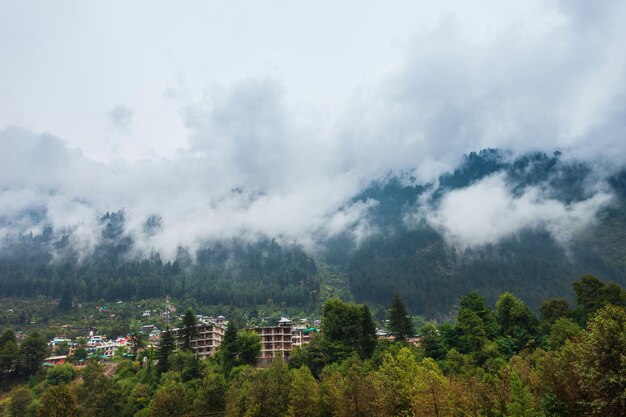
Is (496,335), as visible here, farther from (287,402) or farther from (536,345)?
(287,402)

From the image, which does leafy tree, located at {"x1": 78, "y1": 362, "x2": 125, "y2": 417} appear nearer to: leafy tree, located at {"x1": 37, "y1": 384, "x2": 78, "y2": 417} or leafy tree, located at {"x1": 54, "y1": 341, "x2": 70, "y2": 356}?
leafy tree, located at {"x1": 37, "y1": 384, "x2": 78, "y2": 417}

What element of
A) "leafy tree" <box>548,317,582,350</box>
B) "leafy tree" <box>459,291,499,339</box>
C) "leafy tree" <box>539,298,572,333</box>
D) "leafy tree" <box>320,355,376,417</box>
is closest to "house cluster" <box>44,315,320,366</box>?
"leafy tree" <box>459,291,499,339</box>

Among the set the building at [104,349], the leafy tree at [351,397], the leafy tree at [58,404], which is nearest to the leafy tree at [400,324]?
the leafy tree at [351,397]

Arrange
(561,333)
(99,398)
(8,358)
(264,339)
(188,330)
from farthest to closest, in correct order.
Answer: (264,339)
(188,330)
(8,358)
(99,398)
(561,333)

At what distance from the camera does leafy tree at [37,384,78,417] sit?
63719 mm

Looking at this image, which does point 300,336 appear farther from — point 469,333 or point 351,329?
point 469,333

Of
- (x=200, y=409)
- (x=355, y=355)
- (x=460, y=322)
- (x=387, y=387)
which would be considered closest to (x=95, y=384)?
(x=200, y=409)

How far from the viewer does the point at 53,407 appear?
6400cm

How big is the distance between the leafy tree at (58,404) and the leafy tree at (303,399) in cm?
3685

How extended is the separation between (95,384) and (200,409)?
79.2ft

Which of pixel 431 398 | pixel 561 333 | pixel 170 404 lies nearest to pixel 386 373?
pixel 431 398

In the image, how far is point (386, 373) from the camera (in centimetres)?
4975

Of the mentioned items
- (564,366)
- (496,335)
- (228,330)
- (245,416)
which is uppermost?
(228,330)

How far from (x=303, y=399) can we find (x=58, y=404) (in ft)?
130
